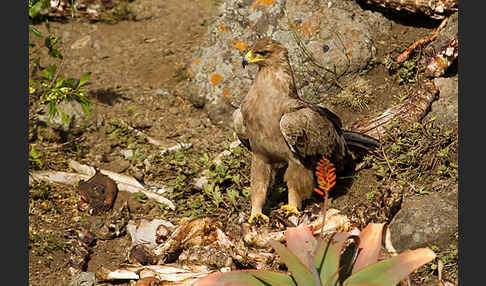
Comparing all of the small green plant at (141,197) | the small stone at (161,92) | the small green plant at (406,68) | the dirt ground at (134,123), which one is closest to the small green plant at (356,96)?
the dirt ground at (134,123)

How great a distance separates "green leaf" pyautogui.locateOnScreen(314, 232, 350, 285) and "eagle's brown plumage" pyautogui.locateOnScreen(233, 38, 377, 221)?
142 centimetres

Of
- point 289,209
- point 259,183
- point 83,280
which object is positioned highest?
point 259,183

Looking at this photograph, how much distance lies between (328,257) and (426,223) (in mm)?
1542

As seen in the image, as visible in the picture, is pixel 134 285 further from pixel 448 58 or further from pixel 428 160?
pixel 448 58

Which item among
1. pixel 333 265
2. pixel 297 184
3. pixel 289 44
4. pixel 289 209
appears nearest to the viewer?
pixel 333 265

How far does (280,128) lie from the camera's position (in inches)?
178

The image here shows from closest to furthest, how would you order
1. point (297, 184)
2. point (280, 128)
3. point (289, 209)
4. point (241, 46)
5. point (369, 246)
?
point (369, 246) < point (280, 128) < point (297, 184) < point (289, 209) < point (241, 46)

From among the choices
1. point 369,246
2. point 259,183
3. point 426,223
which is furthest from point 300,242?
point 259,183

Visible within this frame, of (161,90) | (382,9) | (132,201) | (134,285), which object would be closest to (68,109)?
(161,90)

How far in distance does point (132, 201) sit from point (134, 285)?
6.21 feet

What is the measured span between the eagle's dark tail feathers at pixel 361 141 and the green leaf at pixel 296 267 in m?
2.44

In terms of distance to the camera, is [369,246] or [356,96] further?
[356,96]

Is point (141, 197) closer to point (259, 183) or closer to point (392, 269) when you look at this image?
point (259, 183)

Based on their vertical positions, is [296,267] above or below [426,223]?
above
